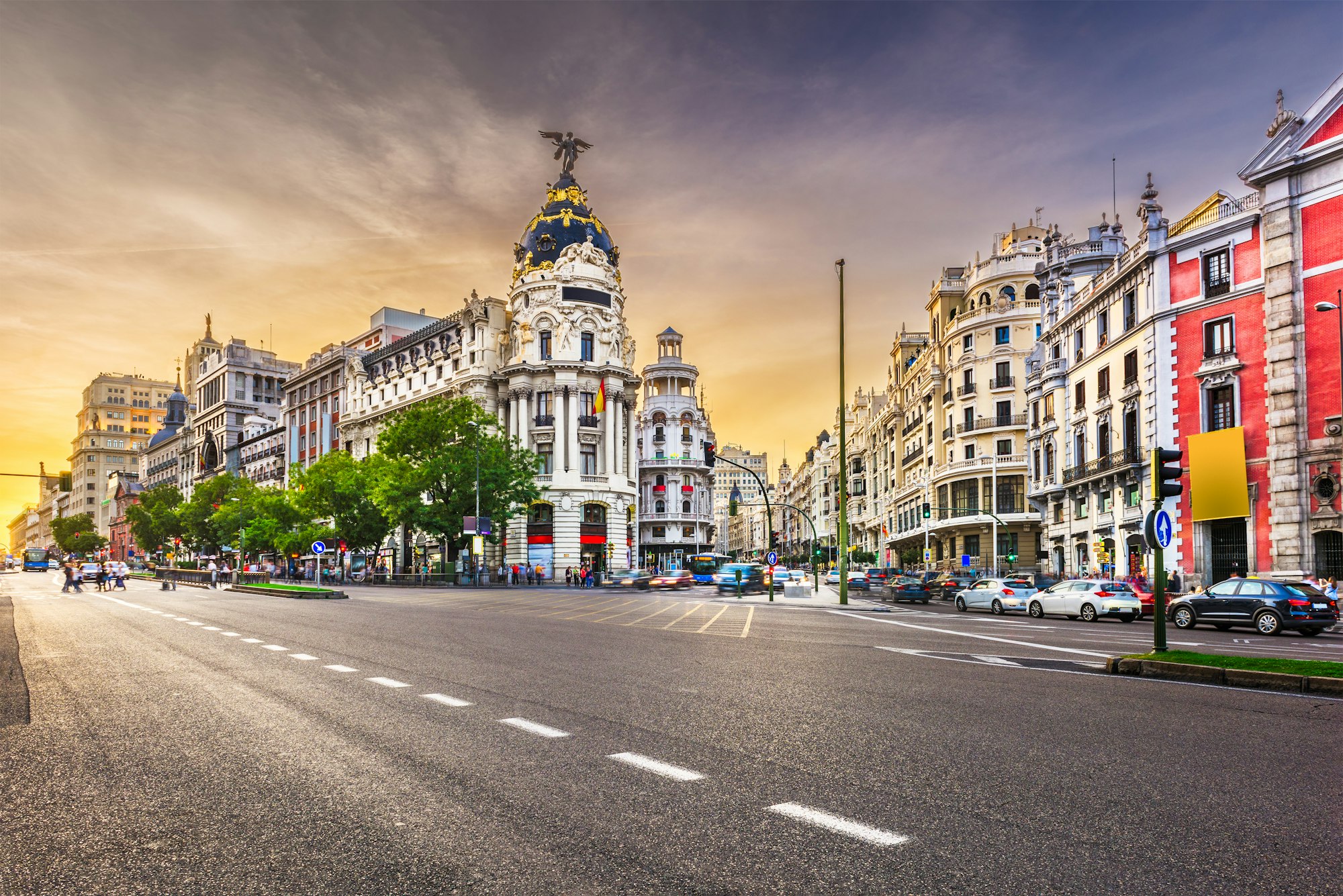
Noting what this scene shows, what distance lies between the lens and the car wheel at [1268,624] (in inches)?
922

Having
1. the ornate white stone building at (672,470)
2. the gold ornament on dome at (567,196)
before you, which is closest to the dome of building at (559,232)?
the gold ornament on dome at (567,196)

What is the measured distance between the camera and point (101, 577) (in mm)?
51906

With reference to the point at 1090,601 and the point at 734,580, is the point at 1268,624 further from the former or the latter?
the point at 734,580

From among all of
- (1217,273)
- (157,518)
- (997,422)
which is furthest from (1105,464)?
(157,518)

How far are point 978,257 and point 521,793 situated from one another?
250 ft

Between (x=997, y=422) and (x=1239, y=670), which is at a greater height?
(x=997, y=422)

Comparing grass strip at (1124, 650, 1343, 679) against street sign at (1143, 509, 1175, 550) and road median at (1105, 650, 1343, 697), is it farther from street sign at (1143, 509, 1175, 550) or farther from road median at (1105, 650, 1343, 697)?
street sign at (1143, 509, 1175, 550)

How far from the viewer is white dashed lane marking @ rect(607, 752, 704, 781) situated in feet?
20.9

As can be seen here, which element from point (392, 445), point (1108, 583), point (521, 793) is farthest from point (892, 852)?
point (392, 445)

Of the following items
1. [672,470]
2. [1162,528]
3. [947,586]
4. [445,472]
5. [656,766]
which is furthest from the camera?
[672,470]

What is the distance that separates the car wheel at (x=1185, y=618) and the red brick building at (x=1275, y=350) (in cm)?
1289

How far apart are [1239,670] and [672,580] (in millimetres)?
51430

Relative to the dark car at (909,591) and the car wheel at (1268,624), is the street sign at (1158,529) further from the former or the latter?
the dark car at (909,591)

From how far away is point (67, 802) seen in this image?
19.2 feet
